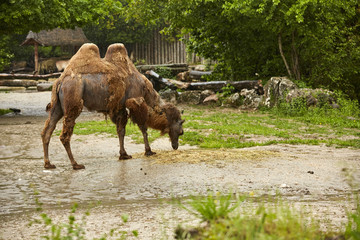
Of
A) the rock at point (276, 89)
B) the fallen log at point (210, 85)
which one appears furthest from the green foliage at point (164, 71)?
the rock at point (276, 89)

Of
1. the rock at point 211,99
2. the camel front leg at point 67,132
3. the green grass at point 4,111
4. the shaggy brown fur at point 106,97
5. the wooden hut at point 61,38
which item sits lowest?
the green grass at point 4,111

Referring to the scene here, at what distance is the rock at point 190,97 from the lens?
19.1m

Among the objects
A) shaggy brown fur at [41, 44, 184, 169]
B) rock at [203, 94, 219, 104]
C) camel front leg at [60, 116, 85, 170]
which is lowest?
rock at [203, 94, 219, 104]

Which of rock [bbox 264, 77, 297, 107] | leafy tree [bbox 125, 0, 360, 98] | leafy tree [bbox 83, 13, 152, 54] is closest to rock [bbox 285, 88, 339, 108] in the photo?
rock [bbox 264, 77, 297, 107]

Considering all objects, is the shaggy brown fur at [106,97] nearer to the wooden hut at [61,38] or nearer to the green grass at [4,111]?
the green grass at [4,111]

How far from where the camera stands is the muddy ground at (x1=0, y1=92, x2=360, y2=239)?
209 inches

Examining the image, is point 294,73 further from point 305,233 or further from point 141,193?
point 305,233

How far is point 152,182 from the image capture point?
23.7 feet

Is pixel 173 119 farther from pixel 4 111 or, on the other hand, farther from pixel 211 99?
pixel 4 111

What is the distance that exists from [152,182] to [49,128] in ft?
7.16

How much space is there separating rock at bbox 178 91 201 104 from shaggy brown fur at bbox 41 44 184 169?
9.55 meters

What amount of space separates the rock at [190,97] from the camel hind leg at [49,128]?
1093 cm

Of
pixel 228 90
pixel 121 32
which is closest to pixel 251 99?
pixel 228 90

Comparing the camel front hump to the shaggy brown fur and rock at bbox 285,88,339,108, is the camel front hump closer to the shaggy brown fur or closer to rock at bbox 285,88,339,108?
the shaggy brown fur
